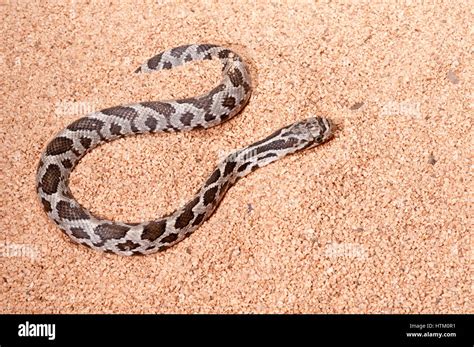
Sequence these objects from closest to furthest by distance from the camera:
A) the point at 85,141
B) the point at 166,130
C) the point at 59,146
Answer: the point at 59,146 → the point at 85,141 → the point at 166,130

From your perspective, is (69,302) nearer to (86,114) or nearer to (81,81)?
(86,114)

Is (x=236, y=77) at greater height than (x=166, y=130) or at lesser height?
greater

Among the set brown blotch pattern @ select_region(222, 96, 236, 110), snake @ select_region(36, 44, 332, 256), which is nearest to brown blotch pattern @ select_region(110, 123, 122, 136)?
snake @ select_region(36, 44, 332, 256)

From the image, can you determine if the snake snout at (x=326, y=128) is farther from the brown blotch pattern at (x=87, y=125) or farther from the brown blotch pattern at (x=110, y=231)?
the brown blotch pattern at (x=87, y=125)

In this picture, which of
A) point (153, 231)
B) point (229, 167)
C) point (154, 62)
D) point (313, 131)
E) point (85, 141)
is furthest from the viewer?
point (154, 62)

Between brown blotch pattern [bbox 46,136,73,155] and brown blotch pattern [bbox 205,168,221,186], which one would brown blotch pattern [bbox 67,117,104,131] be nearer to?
brown blotch pattern [bbox 46,136,73,155]

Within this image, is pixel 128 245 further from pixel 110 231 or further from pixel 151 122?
Result: pixel 151 122

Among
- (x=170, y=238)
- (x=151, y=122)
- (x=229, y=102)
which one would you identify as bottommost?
(x=170, y=238)

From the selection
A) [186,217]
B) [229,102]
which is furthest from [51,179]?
[229,102]
